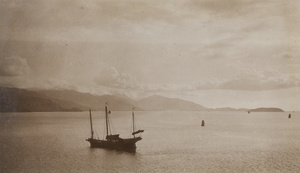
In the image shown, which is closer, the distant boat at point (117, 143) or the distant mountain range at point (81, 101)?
the distant mountain range at point (81, 101)

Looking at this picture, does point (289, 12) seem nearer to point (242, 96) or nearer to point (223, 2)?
point (223, 2)

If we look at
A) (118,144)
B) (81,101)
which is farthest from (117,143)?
(81,101)

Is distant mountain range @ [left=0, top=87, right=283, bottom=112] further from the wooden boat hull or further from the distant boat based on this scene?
the wooden boat hull

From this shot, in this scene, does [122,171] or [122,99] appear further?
[122,99]

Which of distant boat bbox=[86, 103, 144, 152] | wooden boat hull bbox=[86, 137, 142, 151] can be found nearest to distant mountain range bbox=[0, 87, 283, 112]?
distant boat bbox=[86, 103, 144, 152]

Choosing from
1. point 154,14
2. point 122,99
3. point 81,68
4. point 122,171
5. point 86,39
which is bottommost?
point 122,171

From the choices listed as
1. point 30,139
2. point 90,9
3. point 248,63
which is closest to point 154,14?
point 90,9

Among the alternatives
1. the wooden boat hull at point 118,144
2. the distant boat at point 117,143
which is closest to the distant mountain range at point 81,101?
the distant boat at point 117,143

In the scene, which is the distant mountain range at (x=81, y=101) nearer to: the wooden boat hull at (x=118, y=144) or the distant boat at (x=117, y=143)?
the distant boat at (x=117, y=143)

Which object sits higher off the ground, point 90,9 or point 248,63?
point 90,9
